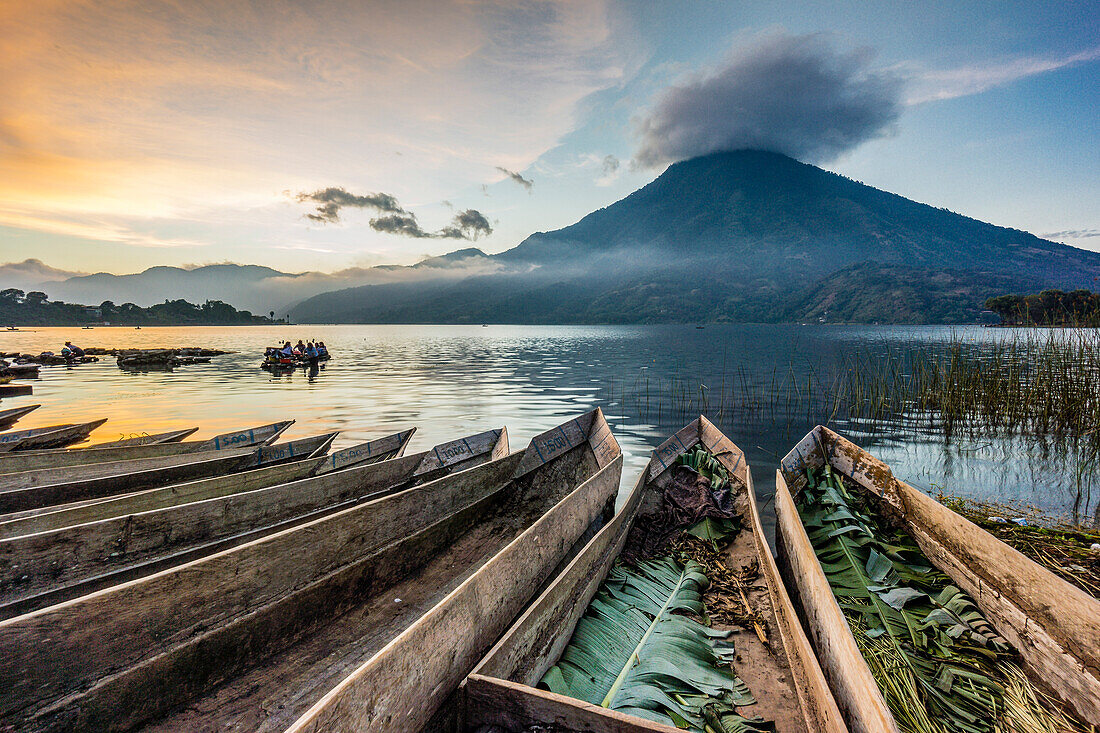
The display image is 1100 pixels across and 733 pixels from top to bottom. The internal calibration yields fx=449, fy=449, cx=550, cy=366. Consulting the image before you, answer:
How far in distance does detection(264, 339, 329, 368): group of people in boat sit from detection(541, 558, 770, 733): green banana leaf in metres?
34.1

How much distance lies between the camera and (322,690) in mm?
2961

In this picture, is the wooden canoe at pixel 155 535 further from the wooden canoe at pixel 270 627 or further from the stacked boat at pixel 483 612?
the wooden canoe at pixel 270 627

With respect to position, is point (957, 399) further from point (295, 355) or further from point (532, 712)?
point (295, 355)

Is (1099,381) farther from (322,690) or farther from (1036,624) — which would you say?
(322,690)

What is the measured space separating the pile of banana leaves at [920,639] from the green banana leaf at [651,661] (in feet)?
3.61

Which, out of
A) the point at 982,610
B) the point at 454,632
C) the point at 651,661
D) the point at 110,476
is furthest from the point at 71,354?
the point at 982,610

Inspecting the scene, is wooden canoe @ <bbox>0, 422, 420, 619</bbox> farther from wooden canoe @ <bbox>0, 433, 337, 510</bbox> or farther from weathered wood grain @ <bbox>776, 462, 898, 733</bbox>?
weathered wood grain @ <bbox>776, 462, 898, 733</bbox>

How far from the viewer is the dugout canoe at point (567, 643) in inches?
88.0

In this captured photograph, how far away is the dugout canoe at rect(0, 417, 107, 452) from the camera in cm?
864

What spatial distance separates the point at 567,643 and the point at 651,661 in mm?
631

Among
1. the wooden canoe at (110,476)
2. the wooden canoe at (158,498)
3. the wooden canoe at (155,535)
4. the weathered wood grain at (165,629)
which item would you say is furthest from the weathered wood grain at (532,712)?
the wooden canoe at (110,476)

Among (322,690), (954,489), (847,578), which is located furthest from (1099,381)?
(322,690)

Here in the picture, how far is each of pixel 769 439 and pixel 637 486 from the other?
9384 mm

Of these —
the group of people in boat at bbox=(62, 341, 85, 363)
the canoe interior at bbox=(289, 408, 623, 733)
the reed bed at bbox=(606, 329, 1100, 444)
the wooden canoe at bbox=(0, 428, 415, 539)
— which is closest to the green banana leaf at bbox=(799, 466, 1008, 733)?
the canoe interior at bbox=(289, 408, 623, 733)
